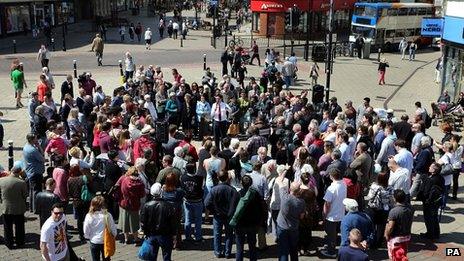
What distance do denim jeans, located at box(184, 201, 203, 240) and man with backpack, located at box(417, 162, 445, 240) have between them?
14.3ft

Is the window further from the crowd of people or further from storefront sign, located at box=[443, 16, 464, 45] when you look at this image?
the crowd of people

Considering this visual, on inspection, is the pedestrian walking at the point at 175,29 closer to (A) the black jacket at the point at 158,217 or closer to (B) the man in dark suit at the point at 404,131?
(B) the man in dark suit at the point at 404,131

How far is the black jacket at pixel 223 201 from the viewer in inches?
378

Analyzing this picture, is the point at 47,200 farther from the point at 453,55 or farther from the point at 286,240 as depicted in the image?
the point at 453,55

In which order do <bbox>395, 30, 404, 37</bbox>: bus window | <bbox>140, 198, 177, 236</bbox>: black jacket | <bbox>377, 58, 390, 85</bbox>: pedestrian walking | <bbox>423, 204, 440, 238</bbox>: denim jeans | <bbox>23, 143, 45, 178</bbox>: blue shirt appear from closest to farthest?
<bbox>140, 198, 177, 236</bbox>: black jacket < <bbox>423, 204, 440, 238</bbox>: denim jeans < <bbox>23, 143, 45, 178</bbox>: blue shirt < <bbox>377, 58, 390, 85</bbox>: pedestrian walking < <bbox>395, 30, 404, 37</bbox>: bus window

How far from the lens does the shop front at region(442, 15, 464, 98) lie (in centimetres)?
2278

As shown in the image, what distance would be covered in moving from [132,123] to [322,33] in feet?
130

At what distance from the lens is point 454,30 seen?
23.1 meters

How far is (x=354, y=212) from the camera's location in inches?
356

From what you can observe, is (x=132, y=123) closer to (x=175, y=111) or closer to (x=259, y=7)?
(x=175, y=111)

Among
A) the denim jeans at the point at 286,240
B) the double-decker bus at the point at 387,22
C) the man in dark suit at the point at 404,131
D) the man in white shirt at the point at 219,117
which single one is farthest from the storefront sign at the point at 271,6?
the denim jeans at the point at 286,240

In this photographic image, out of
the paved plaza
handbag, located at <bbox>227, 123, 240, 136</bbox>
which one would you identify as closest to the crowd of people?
the paved plaza

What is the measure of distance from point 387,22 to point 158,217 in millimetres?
37076

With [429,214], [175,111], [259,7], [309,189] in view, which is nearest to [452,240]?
[429,214]
